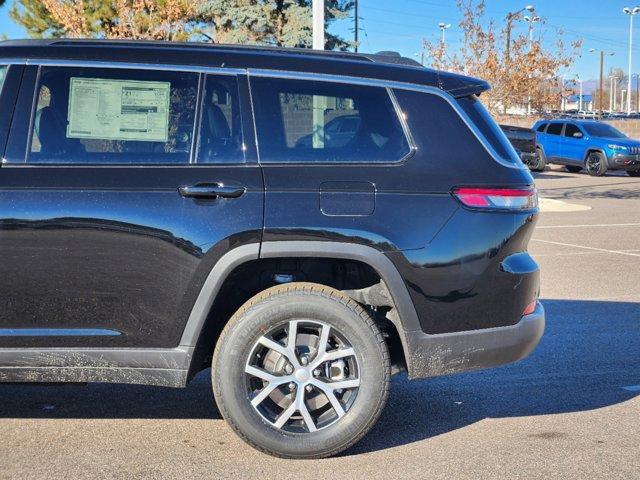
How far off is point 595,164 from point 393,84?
27.2 m

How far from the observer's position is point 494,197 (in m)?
4.61

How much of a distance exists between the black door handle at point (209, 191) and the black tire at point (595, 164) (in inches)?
1074

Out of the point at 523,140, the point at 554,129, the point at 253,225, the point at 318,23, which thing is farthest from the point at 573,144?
the point at 253,225

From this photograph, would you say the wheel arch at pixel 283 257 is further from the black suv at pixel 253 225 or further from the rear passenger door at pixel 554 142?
the rear passenger door at pixel 554 142

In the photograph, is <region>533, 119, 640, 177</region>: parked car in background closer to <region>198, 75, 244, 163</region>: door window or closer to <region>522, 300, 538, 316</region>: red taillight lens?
<region>522, 300, 538, 316</region>: red taillight lens

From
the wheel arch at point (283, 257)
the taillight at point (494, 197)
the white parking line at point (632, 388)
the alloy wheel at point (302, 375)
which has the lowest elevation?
the white parking line at point (632, 388)

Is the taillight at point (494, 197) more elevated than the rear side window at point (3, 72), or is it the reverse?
the rear side window at point (3, 72)

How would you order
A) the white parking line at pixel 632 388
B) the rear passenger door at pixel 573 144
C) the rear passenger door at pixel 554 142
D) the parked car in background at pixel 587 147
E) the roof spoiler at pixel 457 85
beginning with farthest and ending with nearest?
the rear passenger door at pixel 554 142 → the rear passenger door at pixel 573 144 → the parked car in background at pixel 587 147 → the white parking line at pixel 632 388 → the roof spoiler at pixel 457 85

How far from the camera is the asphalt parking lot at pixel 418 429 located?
441 cm

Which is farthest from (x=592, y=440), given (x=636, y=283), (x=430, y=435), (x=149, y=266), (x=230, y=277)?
(x=636, y=283)

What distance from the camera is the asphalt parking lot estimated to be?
14.5ft

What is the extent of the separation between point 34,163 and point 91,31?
30.6 metres

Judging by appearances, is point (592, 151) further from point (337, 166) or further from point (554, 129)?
point (337, 166)

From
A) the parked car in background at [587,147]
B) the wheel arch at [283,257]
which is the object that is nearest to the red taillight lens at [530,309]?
the wheel arch at [283,257]
